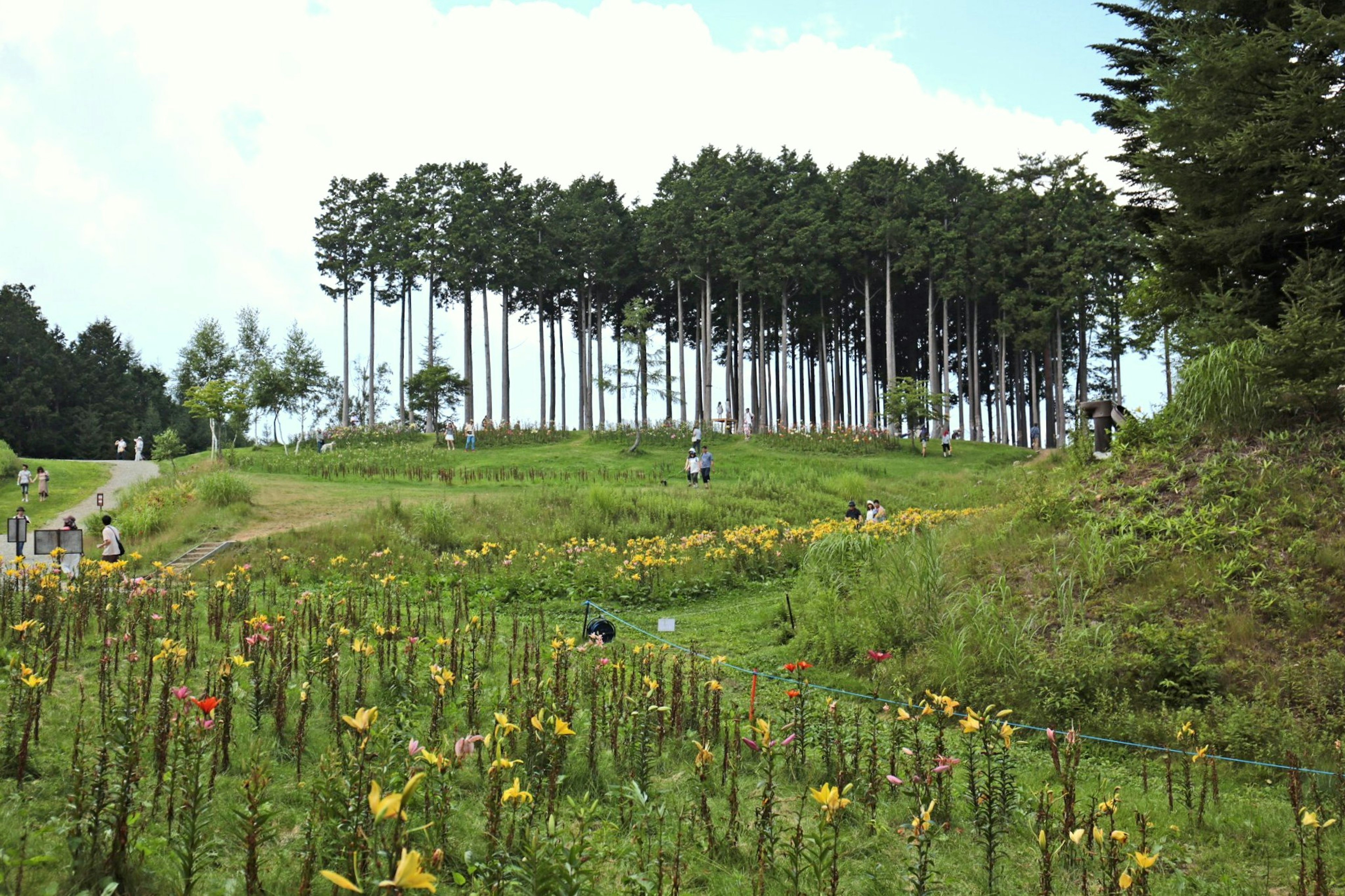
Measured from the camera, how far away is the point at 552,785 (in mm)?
3791

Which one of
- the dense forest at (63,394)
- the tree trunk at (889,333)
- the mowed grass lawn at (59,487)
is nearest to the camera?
the mowed grass lawn at (59,487)

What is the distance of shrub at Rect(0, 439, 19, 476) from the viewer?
28.8 metres

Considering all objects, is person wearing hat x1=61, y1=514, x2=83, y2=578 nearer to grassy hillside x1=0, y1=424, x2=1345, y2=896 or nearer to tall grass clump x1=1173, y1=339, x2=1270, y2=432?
grassy hillside x1=0, y1=424, x2=1345, y2=896

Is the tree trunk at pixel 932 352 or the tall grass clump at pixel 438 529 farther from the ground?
the tree trunk at pixel 932 352

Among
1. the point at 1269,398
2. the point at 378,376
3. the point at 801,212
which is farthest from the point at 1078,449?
the point at 378,376

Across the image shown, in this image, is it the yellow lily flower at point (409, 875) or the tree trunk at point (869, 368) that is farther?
the tree trunk at point (869, 368)

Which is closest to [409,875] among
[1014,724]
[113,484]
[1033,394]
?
[1014,724]

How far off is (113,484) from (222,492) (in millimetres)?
12960

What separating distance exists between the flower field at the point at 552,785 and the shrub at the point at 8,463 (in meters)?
25.8

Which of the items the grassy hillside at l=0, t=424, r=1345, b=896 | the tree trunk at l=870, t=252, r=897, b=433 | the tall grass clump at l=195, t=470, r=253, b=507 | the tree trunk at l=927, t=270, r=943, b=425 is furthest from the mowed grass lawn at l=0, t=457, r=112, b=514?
the tree trunk at l=927, t=270, r=943, b=425

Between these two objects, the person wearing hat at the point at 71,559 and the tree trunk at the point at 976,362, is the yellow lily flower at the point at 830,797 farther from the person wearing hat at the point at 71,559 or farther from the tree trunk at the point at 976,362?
the tree trunk at the point at 976,362

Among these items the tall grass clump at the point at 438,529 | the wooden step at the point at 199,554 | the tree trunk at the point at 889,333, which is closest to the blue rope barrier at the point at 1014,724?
the tall grass clump at the point at 438,529

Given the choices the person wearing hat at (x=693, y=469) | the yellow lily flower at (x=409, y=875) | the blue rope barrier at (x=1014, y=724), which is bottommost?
the blue rope barrier at (x=1014, y=724)

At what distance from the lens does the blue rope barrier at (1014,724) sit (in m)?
5.53
